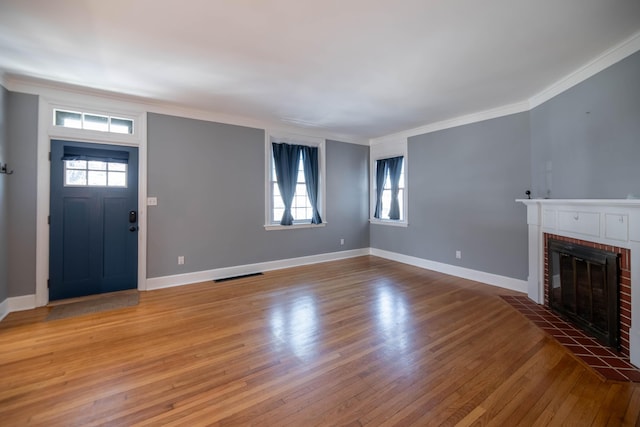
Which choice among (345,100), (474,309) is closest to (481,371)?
(474,309)

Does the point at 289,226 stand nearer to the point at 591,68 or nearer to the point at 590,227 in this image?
the point at 590,227

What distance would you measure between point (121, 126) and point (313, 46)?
3.02 meters

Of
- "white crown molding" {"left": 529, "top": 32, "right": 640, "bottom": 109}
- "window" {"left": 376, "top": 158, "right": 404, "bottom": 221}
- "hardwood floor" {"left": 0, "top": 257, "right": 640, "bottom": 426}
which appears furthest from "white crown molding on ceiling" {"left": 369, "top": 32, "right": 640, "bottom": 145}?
"hardwood floor" {"left": 0, "top": 257, "right": 640, "bottom": 426}

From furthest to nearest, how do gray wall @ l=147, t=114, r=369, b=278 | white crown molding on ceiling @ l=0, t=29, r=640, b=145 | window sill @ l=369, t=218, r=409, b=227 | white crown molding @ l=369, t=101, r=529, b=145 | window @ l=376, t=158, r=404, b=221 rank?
window @ l=376, t=158, r=404, b=221 → window sill @ l=369, t=218, r=409, b=227 → gray wall @ l=147, t=114, r=369, b=278 → white crown molding @ l=369, t=101, r=529, b=145 → white crown molding on ceiling @ l=0, t=29, r=640, b=145

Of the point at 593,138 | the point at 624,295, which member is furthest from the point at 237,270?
the point at 593,138

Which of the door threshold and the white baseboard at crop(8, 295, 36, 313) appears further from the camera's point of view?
the door threshold

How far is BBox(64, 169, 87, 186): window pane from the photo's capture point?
344 cm

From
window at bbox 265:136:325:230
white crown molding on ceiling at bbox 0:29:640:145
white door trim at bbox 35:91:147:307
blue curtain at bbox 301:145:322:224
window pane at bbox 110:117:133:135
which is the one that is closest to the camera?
white crown molding on ceiling at bbox 0:29:640:145

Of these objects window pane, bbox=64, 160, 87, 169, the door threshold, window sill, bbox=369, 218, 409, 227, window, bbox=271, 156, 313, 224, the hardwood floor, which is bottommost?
the hardwood floor

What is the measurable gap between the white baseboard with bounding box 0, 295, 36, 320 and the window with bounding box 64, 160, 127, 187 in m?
1.43

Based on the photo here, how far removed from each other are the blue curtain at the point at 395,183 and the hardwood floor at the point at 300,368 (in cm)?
254

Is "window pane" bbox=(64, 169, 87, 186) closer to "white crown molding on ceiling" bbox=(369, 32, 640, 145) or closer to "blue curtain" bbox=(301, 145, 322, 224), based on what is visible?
"blue curtain" bbox=(301, 145, 322, 224)

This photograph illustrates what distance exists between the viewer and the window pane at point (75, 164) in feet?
11.3

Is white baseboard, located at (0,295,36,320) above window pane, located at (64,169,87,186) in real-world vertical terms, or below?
below
